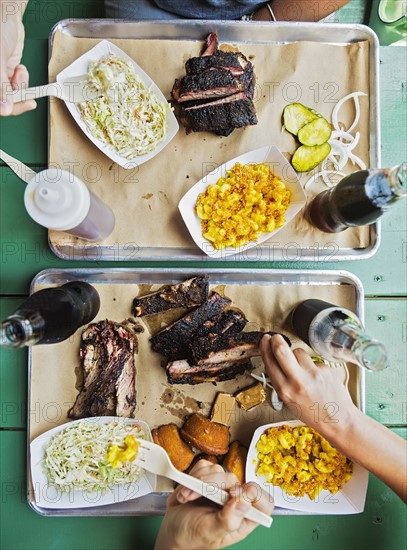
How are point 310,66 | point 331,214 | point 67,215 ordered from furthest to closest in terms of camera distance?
point 310,66, point 331,214, point 67,215

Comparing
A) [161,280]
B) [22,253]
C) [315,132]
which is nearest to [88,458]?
[161,280]

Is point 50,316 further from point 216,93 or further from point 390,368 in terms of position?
point 390,368

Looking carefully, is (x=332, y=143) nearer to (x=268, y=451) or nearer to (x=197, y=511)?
(x=268, y=451)

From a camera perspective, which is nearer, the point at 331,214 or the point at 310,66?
the point at 331,214

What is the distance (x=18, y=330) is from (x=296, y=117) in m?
1.09

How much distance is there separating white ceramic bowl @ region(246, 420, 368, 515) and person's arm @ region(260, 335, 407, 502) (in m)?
0.12

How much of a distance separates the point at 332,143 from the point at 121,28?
792mm

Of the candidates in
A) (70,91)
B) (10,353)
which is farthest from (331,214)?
(10,353)

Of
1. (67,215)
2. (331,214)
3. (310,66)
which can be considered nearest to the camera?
(67,215)

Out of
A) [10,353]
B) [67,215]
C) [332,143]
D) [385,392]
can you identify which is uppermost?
[332,143]

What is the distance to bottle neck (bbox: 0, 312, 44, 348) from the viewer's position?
1241 mm

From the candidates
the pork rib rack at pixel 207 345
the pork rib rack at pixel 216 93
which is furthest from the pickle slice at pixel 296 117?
the pork rib rack at pixel 207 345

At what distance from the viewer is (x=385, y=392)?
67.1 inches

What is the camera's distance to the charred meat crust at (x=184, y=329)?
1.59 m
